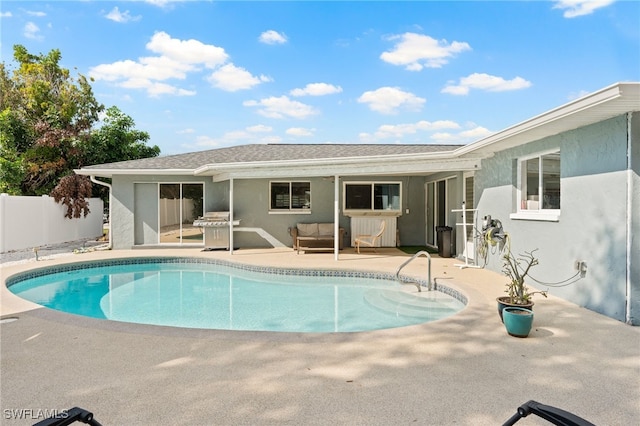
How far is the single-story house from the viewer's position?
15.6 feet

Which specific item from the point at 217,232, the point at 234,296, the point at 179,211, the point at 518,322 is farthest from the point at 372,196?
the point at 518,322

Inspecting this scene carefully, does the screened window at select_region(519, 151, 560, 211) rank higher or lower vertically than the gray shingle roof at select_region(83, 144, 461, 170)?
lower

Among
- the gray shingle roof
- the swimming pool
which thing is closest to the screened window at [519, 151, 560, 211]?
the swimming pool

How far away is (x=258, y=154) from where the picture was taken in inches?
554

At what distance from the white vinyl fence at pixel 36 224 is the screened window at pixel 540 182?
14.2 metres

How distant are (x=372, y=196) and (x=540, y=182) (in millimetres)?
6638

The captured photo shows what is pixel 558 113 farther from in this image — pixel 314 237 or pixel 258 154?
pixel 258 154

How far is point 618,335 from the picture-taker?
13.9ft

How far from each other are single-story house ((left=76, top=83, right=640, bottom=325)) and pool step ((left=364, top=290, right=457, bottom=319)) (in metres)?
1.62

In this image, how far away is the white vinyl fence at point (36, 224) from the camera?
1212cm

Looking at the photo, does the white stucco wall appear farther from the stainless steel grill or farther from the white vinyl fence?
the white vinyl fence

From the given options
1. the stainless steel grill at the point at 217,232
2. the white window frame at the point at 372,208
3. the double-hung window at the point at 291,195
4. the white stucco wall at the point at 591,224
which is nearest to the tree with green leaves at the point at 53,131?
the stainless steel grill at the point at 217,232

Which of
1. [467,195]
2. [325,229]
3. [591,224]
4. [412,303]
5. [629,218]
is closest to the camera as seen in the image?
[629,218]

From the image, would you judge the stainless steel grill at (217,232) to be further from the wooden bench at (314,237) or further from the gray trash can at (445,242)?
the gray trash can at (445,242)
